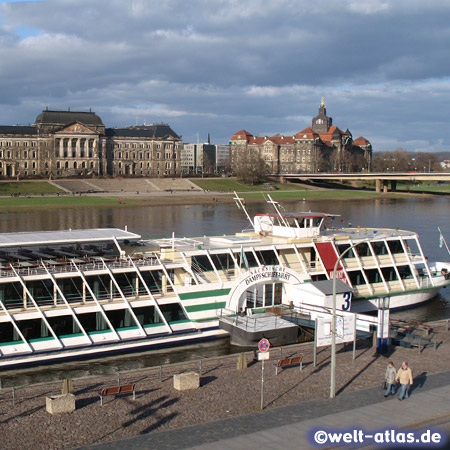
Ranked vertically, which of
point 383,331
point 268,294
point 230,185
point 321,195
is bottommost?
point 383,331

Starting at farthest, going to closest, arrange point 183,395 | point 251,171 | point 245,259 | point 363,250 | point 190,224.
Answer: point 251,171 → point 190,224 → point 363,250 → point 245,259 → point 183,395

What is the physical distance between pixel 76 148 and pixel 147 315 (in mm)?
151701

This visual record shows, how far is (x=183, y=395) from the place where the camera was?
712 inches

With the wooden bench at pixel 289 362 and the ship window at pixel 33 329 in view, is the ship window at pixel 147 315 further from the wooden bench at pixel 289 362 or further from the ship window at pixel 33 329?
the wooden bench at pixel 289 362

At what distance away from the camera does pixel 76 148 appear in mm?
169125

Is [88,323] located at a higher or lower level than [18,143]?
lower

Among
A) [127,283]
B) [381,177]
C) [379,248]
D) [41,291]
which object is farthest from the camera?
[381,177]

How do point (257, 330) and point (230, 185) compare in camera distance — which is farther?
point (230, 185)

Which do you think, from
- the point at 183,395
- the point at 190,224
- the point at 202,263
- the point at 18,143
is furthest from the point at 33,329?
the point at 18,143

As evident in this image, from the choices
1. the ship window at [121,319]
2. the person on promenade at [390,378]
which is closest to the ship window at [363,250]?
the ship window at [121,319]

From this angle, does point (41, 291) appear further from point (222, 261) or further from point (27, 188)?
point (27, 188)

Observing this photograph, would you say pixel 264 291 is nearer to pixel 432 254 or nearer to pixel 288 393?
pixel 288 393

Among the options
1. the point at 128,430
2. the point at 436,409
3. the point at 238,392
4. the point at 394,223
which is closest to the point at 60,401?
the point at 128,430

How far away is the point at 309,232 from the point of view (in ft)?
102
